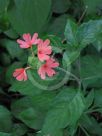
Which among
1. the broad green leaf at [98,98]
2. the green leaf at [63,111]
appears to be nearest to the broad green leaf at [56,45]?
the green leaf at [63,111]

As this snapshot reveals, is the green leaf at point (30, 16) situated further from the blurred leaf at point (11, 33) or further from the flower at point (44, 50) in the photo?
the flower at point (44, 50)

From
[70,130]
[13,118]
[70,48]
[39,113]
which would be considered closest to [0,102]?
[13,118]

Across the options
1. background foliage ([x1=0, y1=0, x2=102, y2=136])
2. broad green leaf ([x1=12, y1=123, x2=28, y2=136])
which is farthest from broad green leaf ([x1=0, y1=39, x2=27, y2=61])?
broad green leaf ([x1=12, y1=123, x2=28, y2=136])

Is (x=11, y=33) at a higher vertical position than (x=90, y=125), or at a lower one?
higher

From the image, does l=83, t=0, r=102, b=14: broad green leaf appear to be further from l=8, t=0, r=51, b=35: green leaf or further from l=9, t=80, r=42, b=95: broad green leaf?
l=9, t=80, r=42, b=95: broad green leaf

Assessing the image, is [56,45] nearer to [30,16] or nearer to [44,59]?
[44,59]

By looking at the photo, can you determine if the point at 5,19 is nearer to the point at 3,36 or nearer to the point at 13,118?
the point at 3,36

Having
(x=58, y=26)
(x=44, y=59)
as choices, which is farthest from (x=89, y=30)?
(x=58, y=26)
